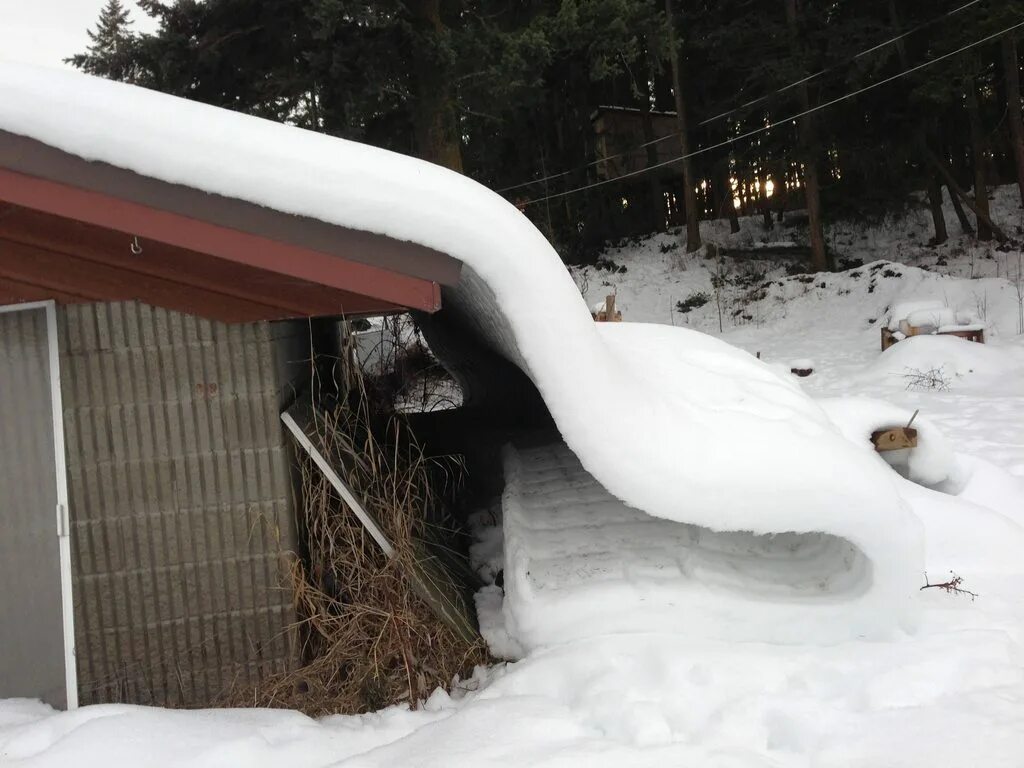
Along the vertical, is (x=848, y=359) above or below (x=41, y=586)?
above

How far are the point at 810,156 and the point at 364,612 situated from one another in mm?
16668

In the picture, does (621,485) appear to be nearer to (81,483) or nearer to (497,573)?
(497,573)

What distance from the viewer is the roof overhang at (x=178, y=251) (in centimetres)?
244

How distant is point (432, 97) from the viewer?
10250 millimetres

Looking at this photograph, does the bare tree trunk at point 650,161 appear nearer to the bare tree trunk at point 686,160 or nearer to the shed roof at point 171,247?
the bare tree trunk at point 686,160

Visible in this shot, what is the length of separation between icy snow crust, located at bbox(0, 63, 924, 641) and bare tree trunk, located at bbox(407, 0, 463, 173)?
25.8ft

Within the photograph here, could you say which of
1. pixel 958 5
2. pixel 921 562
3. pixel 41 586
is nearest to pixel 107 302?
pixel 41 586

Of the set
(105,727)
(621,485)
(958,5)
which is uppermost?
(958,5)

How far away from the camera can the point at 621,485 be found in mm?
2697

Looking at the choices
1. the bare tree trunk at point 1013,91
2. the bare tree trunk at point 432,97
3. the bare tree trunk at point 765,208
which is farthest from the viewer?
the bare tree trunk at point 765,208

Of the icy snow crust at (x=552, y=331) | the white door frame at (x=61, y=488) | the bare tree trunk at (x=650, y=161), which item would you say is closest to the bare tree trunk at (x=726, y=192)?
the bare tree trunk at (x=650, y=161)

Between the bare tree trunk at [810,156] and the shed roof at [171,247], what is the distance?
1620 cm

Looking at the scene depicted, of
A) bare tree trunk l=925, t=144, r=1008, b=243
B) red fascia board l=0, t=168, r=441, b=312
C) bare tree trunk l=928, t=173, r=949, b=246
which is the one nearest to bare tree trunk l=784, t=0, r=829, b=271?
bare tree trunk l=925, t=144, r=1008, b=243

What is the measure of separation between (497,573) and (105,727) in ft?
6.60
